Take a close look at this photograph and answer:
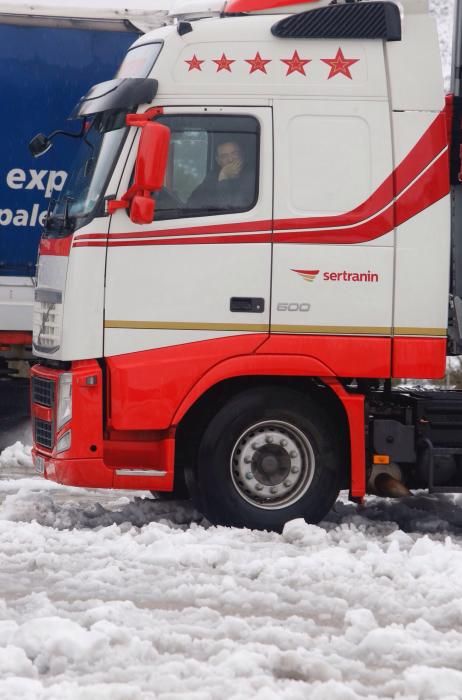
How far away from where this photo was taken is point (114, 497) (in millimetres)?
10633

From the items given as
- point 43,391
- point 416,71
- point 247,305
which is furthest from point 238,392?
point 416,71

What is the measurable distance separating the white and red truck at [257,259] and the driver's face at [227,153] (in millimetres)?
14

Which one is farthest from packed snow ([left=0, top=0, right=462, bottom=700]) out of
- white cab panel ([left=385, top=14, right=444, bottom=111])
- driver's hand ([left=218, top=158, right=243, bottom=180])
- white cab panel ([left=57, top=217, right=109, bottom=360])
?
white cab panel ([left=385, top=14, right=444, bottom=111])

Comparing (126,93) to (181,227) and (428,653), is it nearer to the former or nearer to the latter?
(181,227)

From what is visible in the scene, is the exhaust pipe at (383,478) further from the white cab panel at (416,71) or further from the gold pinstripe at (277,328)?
the white cab panel at (416,71)

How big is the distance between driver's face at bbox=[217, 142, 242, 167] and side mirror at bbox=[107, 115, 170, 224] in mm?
429

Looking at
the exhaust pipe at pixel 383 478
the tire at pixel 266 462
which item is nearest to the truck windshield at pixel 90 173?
the tire at pixel 266 462

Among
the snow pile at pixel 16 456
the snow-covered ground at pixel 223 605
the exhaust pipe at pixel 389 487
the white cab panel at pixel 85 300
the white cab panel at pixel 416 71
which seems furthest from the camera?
the snow pile at pixel 16 456

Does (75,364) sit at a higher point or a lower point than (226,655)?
higher

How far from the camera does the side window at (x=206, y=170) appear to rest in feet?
27.4

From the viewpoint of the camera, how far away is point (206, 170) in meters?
8.40

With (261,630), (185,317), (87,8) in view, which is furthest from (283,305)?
(87,8)

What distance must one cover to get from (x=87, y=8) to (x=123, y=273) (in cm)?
447

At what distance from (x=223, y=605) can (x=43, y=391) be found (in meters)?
2.65
